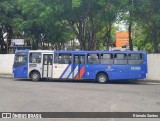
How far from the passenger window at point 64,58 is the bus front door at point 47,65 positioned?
67cm

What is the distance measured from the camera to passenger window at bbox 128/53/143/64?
990 inches

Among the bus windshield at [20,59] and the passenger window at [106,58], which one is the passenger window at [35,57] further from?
the passenger window at [106,58]

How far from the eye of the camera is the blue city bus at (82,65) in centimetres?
2519

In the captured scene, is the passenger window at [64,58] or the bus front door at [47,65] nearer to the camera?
the passenger window at [64,58]

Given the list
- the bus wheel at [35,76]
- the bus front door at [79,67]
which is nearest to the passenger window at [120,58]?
the bus front door at [79,67]

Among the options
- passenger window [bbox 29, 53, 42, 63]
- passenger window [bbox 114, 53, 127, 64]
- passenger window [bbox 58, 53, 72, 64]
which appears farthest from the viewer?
passenger window [bbox 29, 53, 42, 63]

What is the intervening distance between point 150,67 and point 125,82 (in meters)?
2.21

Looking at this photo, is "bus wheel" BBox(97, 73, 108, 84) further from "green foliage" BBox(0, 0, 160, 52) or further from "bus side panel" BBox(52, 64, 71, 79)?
"green foliage" BBox(0, 0, 160, 52)

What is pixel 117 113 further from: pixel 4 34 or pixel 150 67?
pixel 4 34

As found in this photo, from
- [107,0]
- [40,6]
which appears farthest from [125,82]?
[40,6]

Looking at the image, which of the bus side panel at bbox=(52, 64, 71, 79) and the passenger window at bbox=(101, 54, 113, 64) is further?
the bus side panel at bbox=(52, 64, 71, 79)

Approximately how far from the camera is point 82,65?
25938 millimetres

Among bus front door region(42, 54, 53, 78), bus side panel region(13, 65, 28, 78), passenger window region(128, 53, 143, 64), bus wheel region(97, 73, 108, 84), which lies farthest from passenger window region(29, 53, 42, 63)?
passenger window region(128, 53, 143, 64)

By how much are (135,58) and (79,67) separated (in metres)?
4.03
